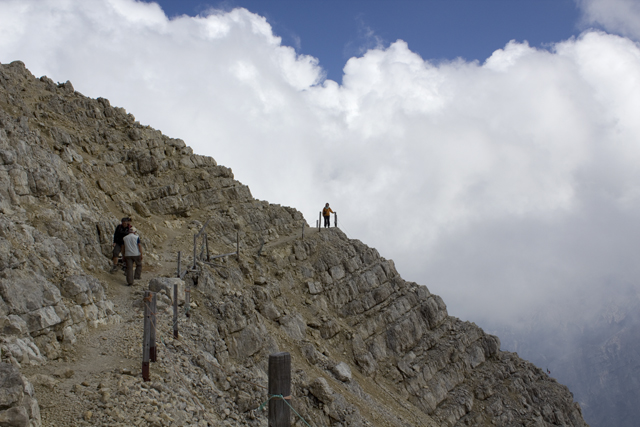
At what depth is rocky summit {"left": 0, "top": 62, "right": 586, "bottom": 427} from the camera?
8.95 m

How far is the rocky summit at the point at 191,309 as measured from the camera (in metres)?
8.95

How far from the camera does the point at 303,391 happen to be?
15.1 metres

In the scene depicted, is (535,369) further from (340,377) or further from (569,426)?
(340,377)

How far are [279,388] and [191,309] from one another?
→ 403 inches

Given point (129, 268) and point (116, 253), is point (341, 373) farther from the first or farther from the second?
point (116, 253)

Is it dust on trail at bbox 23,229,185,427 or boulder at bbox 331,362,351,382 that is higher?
dust on trail at bbox 23,229,185,427

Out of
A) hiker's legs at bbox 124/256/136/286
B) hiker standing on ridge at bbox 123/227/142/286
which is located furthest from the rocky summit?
hiker standing on ridge at bbox 123/227/142/286

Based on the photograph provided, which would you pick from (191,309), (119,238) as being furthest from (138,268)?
(191,309)

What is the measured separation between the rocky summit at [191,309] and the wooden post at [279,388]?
1545mm

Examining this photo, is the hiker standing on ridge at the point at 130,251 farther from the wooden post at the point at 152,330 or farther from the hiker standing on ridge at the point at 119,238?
the wooden post at the point at 152,330

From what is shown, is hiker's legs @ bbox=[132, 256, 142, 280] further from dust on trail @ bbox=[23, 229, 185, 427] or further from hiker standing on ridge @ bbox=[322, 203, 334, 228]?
hiker standing on ridge @ bbox=[322, 203, 334, 228]

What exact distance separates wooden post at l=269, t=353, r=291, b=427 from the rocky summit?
5.07ft

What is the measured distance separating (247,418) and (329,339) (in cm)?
1285

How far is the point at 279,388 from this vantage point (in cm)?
620
